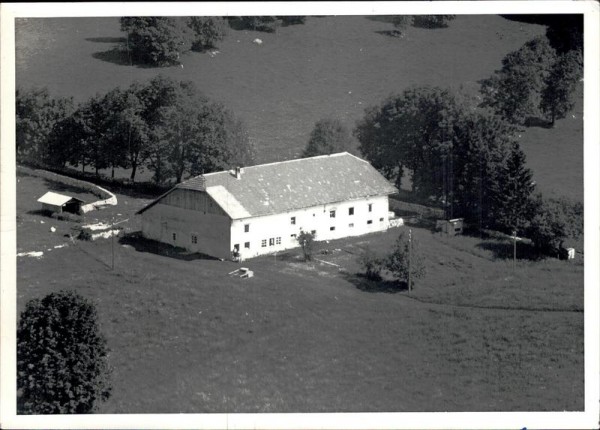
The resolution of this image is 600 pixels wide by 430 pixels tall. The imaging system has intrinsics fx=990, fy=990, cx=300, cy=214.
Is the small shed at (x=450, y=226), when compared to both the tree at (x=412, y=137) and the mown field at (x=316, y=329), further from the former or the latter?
the mown field at (x=316, y=329)

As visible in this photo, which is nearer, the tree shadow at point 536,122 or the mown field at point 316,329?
the mown field at point 316,329

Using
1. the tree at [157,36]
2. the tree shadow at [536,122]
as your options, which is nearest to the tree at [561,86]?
the tree shadow at [536,122]

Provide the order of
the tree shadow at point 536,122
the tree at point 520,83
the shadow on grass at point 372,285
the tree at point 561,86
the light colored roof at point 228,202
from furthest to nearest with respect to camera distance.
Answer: the tree shadow at point 536,122, the tree at point 520,83, the tree at point 561,86, the light colored roof at point 228,202, the shadow on grass at point 372,285

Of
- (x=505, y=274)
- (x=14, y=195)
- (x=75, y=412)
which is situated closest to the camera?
(x=75, y=412)

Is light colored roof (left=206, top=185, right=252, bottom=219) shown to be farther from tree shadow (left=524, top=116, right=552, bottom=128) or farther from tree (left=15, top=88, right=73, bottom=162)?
tree shadow (left=524, top=116, right=552, bottom=128)

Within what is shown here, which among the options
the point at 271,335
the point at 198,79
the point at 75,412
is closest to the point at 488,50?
the point at 198,79

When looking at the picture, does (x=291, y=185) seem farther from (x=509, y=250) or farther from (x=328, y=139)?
(x=509, y=250)

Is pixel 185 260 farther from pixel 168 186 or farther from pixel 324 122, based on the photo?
pixel 324 122

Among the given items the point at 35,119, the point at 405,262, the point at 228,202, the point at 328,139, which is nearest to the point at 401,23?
the point at 328,139
